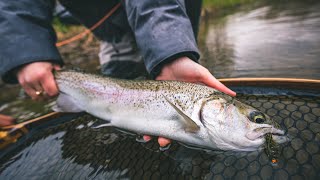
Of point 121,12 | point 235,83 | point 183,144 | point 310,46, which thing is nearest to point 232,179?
point 183,144

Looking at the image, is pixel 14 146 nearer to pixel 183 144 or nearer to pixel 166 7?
pixel 183 144

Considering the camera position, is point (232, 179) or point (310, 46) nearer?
point (232, 179)

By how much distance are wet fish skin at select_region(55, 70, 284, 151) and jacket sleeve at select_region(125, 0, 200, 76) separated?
7.7 inches

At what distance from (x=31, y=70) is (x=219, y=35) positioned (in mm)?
4215

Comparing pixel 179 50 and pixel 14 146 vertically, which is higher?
pixel 179 50

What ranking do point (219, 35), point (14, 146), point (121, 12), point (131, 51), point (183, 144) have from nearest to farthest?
point (183, 144), point (14, 146), point (121, 12), point (131, 51), point (219, 35)

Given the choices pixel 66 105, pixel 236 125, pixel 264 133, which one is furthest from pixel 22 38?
pixel 264 133

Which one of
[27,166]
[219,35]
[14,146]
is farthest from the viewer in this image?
[219,35]

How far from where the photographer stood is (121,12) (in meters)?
2.92

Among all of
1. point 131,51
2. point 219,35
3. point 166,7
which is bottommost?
point 219,35

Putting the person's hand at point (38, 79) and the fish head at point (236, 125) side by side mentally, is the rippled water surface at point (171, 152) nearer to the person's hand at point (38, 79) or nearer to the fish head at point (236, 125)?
the fish head at point (236, 125)

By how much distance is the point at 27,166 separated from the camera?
69.7 inches

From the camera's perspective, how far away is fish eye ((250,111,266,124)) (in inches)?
53.8

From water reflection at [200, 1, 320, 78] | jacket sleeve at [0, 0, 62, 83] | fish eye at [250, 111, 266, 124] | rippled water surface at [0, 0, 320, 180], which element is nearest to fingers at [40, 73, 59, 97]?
jacket sleeve at [0, 0, 62, 83]
